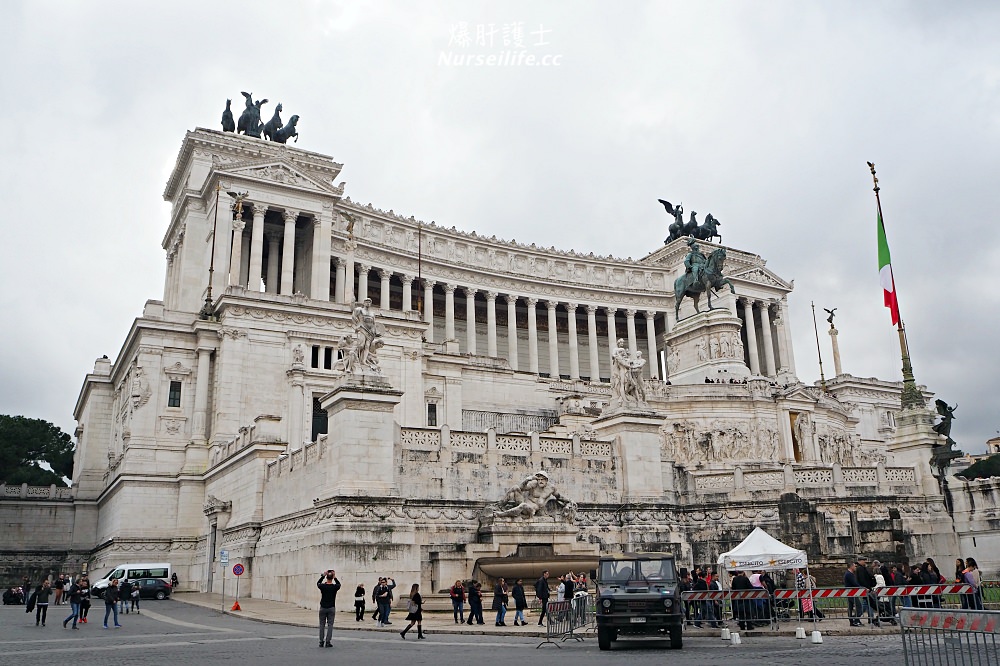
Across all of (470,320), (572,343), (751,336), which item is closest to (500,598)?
(470,320)

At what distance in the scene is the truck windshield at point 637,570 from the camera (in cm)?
1781

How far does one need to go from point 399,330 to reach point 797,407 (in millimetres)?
26142

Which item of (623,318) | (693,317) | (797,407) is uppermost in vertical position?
(623,318)

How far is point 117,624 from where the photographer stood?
935 inches

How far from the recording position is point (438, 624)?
2181 cm

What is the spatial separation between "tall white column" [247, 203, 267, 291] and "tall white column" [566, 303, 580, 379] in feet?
112

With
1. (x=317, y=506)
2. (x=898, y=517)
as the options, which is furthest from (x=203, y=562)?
(x=898, y=517)

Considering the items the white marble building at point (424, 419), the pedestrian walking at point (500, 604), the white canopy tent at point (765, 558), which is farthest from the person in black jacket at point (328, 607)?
the white canopy tent at point (765, 558)

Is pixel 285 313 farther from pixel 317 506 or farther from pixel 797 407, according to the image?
pixel 797 407

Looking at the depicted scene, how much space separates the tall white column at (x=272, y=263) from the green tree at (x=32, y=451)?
2436cm

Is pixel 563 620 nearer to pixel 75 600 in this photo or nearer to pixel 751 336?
pixel 75 600

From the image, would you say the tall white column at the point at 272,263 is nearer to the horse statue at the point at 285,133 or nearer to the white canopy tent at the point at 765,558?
the horse statue at the point at 285,133

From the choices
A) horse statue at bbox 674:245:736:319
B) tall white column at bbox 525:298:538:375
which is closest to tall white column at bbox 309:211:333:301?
tall white column at bbox 525:298:538:375

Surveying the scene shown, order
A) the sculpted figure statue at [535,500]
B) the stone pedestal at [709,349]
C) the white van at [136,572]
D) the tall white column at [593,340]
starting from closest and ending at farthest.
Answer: the sculpted figure statue at [535,500] < the white van at [136,572] < the stone pedestal at [709,349] < the tall white column at [593,340]
